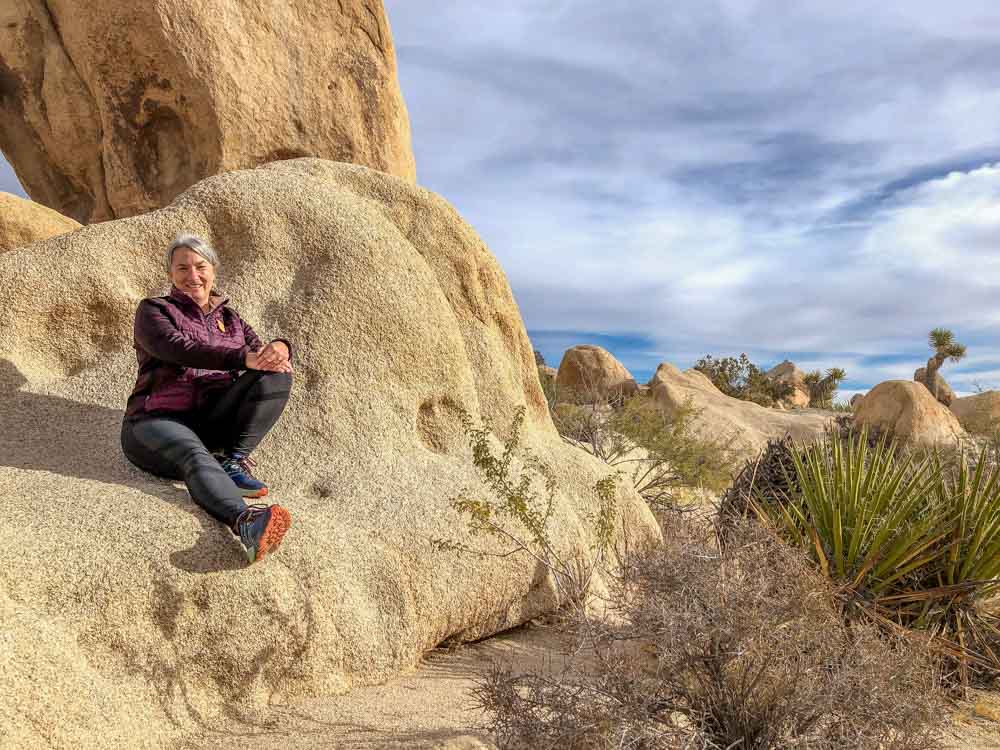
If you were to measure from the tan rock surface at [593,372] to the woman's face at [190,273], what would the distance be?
19.4m

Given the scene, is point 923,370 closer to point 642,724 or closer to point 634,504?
point 634,504

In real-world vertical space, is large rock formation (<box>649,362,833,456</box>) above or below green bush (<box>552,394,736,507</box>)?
above

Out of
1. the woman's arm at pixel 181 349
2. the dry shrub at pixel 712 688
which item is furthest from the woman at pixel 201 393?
the dry shrub at pixel 712 688

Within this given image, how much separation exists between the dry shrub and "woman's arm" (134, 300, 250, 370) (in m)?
2.11

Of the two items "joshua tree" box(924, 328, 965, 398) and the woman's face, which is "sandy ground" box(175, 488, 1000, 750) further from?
"joshua tree" box(924, 328, 965, 398)

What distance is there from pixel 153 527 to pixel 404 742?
A: 1.53 meters

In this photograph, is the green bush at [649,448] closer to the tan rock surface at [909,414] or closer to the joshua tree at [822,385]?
the tan rock surface at [909,414]

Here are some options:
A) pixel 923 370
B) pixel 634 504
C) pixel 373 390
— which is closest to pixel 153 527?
pixel 373 390

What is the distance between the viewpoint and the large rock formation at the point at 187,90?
28.3 feet

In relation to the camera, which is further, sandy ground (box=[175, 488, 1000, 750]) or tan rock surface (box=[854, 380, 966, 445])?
tan rock surface (box=[854, 380, 966, 445])

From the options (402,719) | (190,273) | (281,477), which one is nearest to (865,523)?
(402,719)

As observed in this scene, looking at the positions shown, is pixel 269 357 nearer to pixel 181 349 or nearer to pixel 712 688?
pixel 181 349

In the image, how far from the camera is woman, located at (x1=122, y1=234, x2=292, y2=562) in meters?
3.88

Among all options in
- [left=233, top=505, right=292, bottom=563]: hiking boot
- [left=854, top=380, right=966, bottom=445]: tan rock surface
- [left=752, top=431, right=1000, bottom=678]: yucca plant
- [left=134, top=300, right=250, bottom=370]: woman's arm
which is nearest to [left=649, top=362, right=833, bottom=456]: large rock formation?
[left=854, top=380, right=966, bottom=445]: tan rock surface
